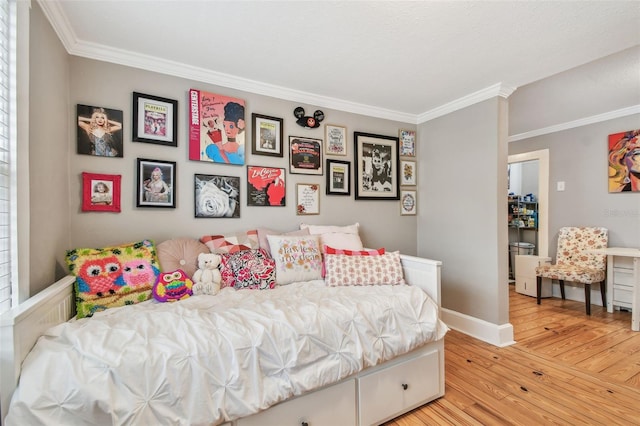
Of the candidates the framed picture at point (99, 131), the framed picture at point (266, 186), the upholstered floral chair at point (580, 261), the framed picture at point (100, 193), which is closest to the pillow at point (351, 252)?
the framed picture at point (266, 186)

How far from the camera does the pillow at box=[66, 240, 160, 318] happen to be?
162 cm

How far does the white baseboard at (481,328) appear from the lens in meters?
2.61

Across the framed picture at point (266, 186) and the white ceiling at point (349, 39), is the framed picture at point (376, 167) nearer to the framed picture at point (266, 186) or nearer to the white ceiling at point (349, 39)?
the white ceiling at point (349, 39)

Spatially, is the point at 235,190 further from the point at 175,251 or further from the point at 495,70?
the point at 495,70

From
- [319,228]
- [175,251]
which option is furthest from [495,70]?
[175,251]

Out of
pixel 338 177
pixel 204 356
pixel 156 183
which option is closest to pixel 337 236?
pixel 338 177

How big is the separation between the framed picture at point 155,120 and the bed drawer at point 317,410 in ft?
6.26

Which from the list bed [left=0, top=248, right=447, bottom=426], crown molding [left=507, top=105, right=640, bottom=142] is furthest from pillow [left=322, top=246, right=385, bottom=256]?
crown molding [left=507, top=105, right=640, bottom=142]

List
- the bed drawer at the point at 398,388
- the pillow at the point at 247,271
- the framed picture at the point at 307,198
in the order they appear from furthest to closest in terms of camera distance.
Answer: the framed picture at the point at 307,198 → the pillow at the point at 247,271 → the bed drawer at the point at 398,388

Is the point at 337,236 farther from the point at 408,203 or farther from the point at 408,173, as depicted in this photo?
the point at 408,173

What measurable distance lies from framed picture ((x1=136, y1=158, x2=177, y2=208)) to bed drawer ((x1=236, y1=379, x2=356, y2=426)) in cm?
159

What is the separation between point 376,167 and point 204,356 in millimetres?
2519

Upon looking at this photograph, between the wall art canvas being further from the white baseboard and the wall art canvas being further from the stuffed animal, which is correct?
the stuffed animal

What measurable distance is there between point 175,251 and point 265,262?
62cm
